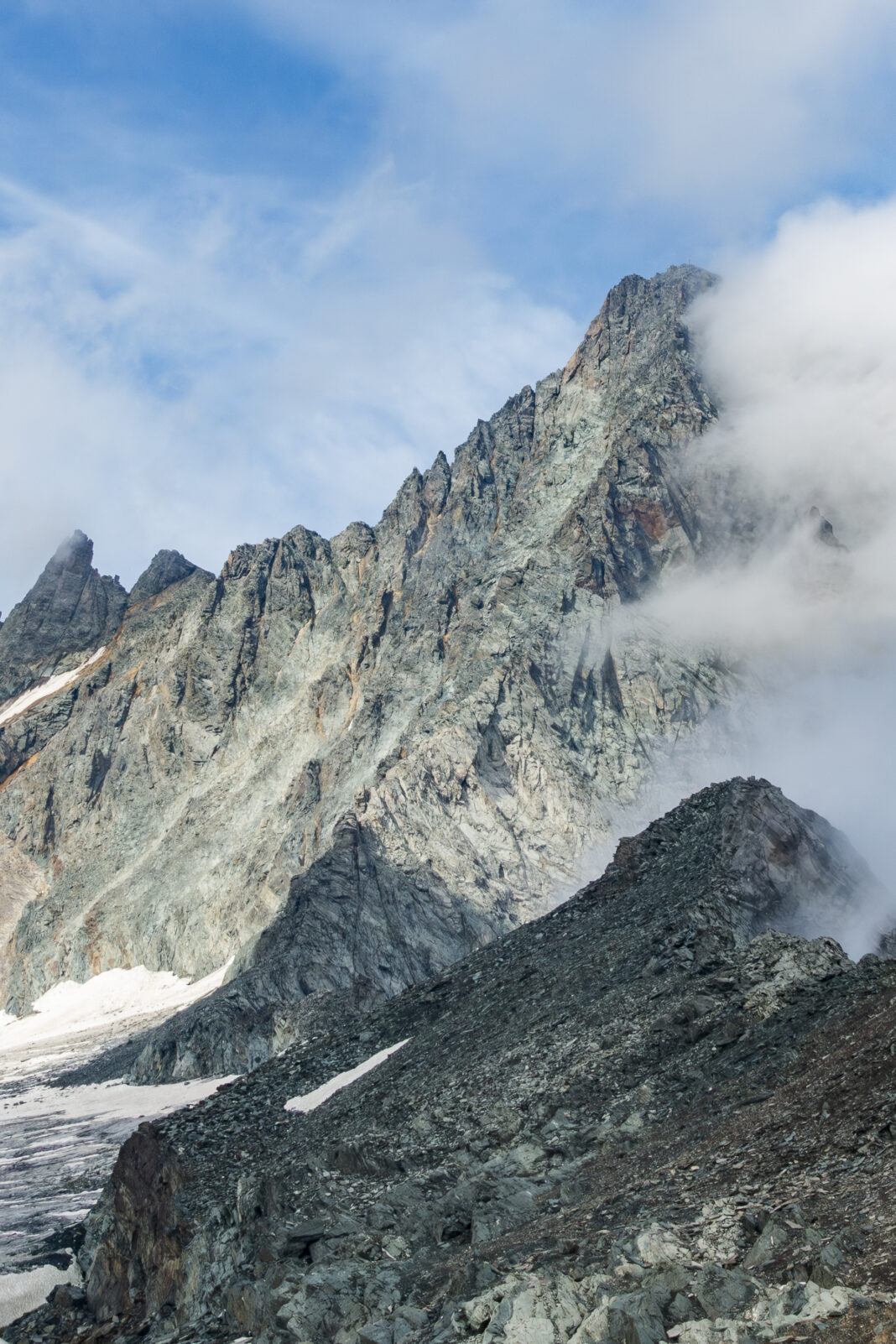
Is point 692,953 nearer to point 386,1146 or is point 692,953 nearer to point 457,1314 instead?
point 386,1146

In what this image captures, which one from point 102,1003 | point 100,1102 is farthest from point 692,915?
point 102,1003

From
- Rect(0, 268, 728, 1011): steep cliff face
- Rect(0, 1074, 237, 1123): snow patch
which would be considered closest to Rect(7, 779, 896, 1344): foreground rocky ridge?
Rect(0, 1074, 237, 1123): snow patch

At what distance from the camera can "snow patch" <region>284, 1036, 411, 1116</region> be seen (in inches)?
1629

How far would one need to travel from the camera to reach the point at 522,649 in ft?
377

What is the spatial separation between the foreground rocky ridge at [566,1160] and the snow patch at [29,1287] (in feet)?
5.56

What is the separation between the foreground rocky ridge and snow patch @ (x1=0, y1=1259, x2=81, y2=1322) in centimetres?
169

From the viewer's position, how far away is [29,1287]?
37.6 m

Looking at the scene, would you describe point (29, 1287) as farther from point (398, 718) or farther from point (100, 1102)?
point (398, 718)

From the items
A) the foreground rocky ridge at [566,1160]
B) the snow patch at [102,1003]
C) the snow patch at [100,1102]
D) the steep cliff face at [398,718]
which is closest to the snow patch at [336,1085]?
the foreground rocky ridge at [566,1160]

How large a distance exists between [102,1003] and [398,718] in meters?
46.4

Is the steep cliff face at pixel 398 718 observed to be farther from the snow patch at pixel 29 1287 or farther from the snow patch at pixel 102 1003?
the snow patch at pixel 29 1287

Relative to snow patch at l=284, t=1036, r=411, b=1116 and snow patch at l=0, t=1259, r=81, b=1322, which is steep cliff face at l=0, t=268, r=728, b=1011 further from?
snow patch at l=0, t=1259, r=81, b=1322

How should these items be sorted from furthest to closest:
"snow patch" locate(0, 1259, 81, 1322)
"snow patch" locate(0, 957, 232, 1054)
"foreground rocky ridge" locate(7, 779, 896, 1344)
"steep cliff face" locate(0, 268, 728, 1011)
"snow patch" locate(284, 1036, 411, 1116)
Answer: "snow patch" locate(0, 957, 232, 1054) < "steep cliff face" locate(0, 268, 728, 1011) < "snow patch" locate(284, 1036, 411, 1116) < "snow patch" locate(0, 1259, 81, 1322) < "foreground rocky ridge" locate(7, 779, 896, 1344)

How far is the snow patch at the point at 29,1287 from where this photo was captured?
1422 inches
